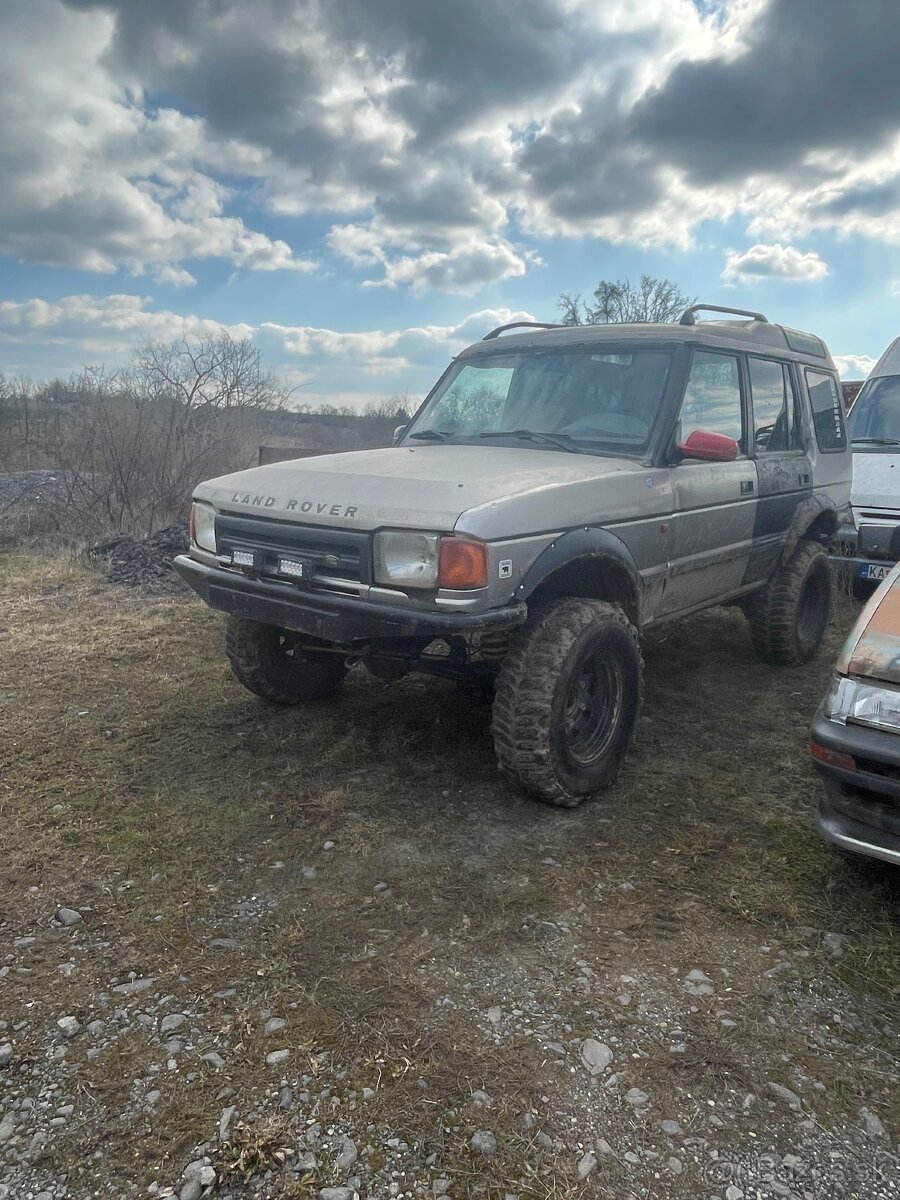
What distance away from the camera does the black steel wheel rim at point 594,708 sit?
142 inches

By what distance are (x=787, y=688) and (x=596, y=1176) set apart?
13.0 feet

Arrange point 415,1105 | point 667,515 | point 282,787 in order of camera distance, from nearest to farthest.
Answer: point 415,1105
point 282,787
point 667,515

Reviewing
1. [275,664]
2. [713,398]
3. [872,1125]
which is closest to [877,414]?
[713,398]

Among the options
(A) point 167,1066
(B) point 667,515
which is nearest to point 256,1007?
(A) point 167,1066

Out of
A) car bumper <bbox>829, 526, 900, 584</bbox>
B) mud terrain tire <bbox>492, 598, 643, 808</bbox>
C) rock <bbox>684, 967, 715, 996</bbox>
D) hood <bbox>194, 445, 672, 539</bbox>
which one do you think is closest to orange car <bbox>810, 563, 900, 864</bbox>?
rock <bbox>684, 967, 715, 996</bbox>

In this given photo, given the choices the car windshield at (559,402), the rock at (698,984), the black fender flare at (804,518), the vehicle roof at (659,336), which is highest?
the vehicle roof at (659,336)

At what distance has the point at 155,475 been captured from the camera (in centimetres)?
1076

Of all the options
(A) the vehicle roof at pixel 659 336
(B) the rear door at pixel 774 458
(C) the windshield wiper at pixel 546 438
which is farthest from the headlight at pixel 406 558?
(B) the rear door at pixel 774 458

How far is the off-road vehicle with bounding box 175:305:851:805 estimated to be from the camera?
315 centimetres

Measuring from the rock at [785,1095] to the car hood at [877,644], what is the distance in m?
1.26

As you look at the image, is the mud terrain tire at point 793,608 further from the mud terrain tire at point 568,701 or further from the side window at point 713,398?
the mud terrain tire at point 568,701

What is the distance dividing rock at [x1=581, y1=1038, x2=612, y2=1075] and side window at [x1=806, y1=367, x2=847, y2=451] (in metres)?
4.60

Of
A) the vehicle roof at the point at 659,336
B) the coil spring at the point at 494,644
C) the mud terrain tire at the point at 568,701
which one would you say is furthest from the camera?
the vehicle roof at the point at 659,336

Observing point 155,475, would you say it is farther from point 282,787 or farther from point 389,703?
point 282,787
